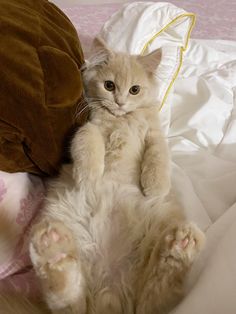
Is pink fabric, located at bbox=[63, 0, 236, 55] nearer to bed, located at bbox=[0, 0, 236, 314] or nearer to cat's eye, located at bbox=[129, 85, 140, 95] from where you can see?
bed, located at bbox=[0, 0, 236, 314]

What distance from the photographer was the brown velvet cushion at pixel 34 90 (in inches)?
34.5

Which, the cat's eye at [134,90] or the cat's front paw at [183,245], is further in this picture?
the cat's eye at [134,90]

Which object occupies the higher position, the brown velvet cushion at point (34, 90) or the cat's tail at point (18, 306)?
the brown velvet cushion at point (34, 90)

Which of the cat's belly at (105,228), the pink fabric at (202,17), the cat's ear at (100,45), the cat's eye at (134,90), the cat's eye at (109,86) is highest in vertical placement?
the cat's ear at (100,45)

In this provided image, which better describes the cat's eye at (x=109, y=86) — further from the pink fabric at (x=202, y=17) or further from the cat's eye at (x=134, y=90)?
the pink fabric at (x=202, y=17)

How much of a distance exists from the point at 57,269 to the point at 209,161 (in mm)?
632

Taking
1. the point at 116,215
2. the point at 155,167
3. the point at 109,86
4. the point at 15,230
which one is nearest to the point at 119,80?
the point at 109,86

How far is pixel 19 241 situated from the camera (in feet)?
3.09

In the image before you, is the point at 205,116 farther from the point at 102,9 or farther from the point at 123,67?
the point at 102,9

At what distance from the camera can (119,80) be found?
1.11 meters

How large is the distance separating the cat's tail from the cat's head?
0.54 m

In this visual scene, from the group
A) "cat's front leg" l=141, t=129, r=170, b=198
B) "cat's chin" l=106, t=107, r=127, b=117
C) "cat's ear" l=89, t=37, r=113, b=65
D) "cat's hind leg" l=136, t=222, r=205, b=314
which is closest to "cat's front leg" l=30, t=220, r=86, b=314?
"cat's hind leg" l=136, t=222, r=205, b=314

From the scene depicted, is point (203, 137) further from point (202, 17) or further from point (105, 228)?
point (202, 17)

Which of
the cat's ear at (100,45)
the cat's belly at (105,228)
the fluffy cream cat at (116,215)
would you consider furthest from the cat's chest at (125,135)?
the cat's ear at (100,45)
